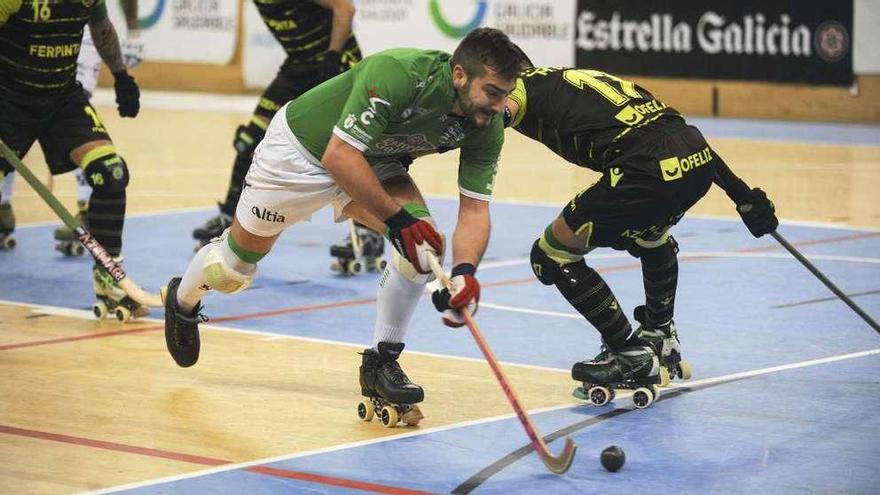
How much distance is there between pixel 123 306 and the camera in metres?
8.01

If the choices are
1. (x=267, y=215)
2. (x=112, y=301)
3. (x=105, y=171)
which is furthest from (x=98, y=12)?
(x=267, y=215)

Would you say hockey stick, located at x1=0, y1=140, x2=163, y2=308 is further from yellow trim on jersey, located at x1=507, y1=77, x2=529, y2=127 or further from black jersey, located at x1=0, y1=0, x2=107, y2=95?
yellow trim on jersey, located at x1=507, y1=77, x2=529, y2=127

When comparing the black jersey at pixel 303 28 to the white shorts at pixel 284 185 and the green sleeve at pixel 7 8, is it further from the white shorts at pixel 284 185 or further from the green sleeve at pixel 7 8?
the white shorts at pixel 284 185

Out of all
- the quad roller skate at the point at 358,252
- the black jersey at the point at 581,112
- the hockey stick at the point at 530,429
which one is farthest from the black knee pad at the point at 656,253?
the quad roller skate at the point at 358,252

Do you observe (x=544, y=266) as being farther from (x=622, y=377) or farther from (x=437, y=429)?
(x=437, y=429)

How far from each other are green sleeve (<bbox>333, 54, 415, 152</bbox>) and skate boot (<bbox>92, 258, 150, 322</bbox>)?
2.94m

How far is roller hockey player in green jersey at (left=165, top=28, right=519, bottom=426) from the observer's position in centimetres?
541

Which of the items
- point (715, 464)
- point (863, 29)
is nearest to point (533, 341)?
point (715, 464)

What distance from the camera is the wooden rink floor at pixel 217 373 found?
17.7ft

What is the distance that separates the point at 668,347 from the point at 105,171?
10.4 ft

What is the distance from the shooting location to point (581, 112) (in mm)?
6246

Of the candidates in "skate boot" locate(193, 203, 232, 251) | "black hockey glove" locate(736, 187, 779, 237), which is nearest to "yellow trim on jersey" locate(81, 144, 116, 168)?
"skate boot" locate(193, 203, 232, 251)

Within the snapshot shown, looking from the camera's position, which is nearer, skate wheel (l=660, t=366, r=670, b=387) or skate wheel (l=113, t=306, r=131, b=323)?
skate wheel (l=660, t=366, r=670, b=387)

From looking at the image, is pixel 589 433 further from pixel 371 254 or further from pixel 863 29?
pixel 863 29
